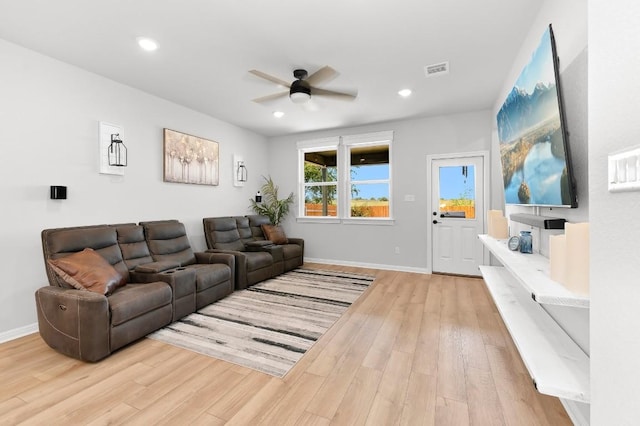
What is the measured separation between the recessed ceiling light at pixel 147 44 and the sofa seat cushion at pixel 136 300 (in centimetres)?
224

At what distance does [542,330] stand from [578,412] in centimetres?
41

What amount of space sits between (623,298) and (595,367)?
329mm

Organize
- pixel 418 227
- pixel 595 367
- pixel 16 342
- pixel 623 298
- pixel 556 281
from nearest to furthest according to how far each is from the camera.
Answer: pixel 623 298
pixel 595 367
pixel 556 281
pixel 16 342
pixel 418 227

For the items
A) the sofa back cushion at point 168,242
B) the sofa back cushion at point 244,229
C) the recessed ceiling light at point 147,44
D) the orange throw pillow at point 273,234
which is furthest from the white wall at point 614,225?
the orange throw pillow at point 273,234

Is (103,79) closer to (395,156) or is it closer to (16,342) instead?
(16,342)

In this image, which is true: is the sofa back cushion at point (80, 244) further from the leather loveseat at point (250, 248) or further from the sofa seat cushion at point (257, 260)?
the sofa seat cushion at point (257, 260)

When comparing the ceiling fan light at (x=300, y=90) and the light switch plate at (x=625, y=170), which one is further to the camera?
the ceiling fan light at (x=300, y=90)

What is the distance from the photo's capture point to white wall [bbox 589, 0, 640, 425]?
0.74 metres

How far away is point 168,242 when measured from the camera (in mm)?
3605

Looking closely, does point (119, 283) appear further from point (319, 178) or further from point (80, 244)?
point (319, 178)

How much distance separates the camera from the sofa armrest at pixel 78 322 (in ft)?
7.00

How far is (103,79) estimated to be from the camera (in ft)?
10.8

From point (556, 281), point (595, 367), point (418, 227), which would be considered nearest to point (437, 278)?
point (418, 227)

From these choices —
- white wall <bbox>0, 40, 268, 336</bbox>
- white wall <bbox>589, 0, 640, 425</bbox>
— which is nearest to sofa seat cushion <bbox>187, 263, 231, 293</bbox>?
white wall <bbox>0, 40, 268, 336</bbox>
